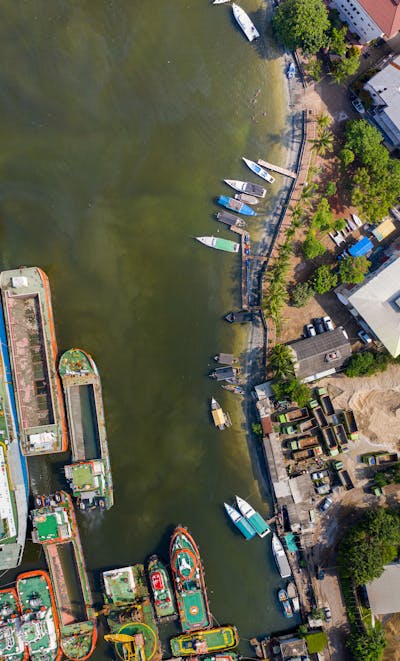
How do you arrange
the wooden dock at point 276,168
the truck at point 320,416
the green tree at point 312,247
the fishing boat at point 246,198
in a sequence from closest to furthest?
the green tree at point 312,247 → the truck at point 320,416 → the fishing boat at point 246,198 → the wooden dock at point 276,168

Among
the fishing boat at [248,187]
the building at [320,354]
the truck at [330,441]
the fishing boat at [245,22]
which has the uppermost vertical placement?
the fishing boat at [245,22]

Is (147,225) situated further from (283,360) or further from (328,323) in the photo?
(328,323)

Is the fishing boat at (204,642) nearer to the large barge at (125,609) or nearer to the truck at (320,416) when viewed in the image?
the large barge at (125,609)

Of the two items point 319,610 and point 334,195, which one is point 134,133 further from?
point 319,610

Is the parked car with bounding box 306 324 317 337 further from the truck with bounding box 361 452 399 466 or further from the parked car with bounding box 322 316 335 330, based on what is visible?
the truck with bounding box 361 452 399 466

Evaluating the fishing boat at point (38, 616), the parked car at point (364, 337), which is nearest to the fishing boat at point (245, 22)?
the parked car at point (364, 337)

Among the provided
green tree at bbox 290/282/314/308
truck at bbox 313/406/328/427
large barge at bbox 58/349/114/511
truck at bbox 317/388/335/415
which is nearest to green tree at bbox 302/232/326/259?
green tree at bbox 290/282/314/308
